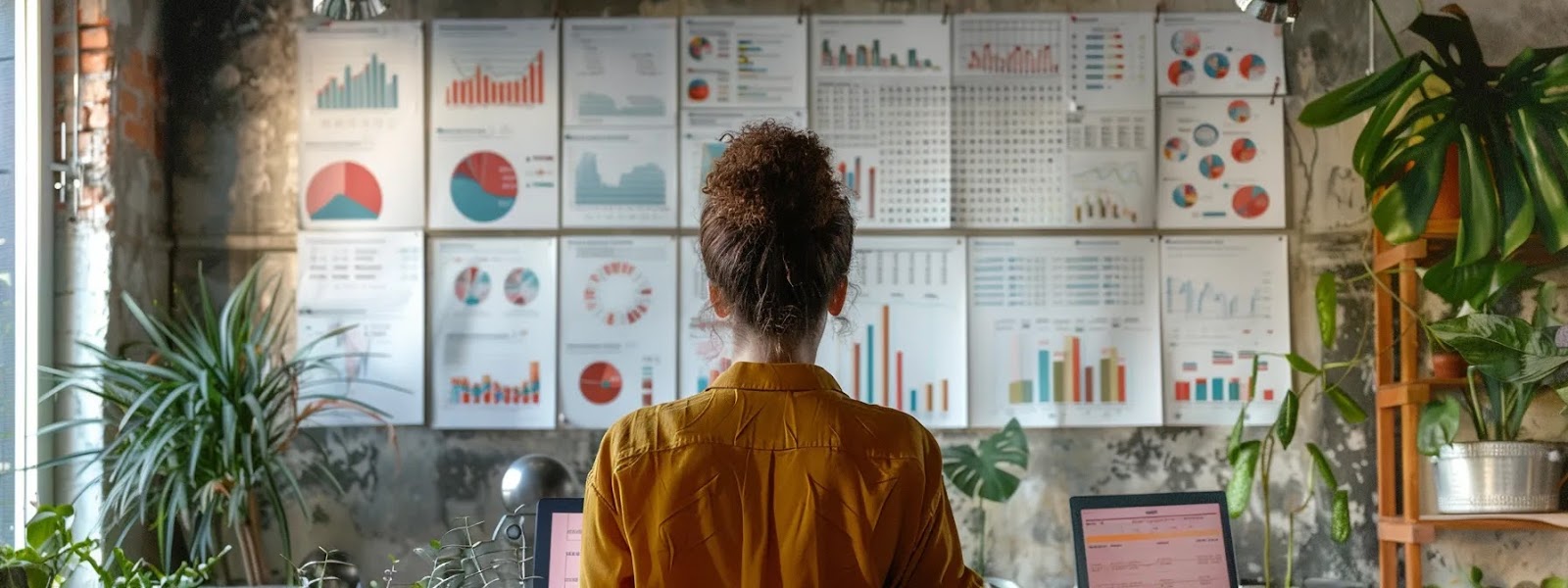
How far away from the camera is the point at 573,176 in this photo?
13.7 ft

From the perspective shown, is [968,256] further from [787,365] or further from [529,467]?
[787,365]

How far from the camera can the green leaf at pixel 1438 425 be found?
3.67 m

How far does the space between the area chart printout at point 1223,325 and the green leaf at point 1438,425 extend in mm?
434

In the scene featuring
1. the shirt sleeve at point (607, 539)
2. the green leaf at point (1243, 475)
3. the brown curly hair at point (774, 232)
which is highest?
the brown curly hair at point (774, 232)

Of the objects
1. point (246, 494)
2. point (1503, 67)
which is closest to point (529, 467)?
point (246, 494)

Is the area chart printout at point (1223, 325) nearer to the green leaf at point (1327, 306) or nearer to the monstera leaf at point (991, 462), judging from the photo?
the green leaf at point (1327, 306)

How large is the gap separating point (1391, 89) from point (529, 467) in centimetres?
248

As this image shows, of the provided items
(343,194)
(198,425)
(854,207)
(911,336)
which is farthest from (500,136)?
(911,336)

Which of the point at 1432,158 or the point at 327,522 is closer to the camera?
the point at 1432,158

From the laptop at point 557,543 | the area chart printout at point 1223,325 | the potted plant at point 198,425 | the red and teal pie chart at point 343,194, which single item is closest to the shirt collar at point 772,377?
the laptop at point 557,543

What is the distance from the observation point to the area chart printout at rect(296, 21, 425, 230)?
4.20m

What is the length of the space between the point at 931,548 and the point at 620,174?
9.07 ft

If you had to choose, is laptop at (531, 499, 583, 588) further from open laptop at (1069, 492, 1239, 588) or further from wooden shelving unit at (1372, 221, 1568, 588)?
wooden shelving unit at (1372, 221, 1568, 588)

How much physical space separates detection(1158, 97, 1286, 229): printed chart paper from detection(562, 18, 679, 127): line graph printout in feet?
4.99
